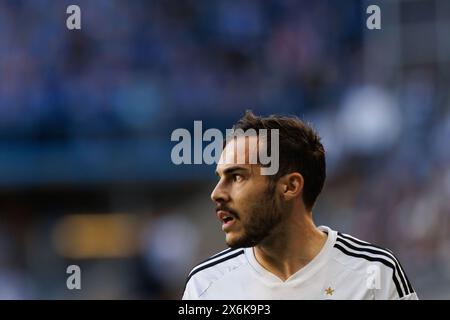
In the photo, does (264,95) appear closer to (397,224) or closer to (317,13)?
(317,13)

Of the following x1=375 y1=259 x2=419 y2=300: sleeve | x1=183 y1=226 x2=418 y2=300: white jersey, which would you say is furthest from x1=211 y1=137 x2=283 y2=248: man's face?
x1=375 y1=259 x2=419 y2=300: sleeve

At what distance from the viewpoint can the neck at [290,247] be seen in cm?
340

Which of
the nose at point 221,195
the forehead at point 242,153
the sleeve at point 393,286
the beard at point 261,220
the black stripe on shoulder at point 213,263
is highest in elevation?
the forehead at point 242,153

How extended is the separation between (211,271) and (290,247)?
330mm

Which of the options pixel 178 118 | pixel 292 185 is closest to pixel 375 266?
pixel 292 185

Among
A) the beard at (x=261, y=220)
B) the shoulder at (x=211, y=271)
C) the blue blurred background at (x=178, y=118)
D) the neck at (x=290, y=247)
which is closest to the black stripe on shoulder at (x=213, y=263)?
the shoulder at (x=211, y=271)

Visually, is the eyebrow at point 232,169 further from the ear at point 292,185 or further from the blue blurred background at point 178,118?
the blue blurred background at point 178,118

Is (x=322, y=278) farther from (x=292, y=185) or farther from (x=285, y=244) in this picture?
(x=292, y=185)

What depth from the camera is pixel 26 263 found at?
8516 millimetres

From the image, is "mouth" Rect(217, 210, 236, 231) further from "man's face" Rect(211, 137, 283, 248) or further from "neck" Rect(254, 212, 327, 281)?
"neck" Rect(254, 212, 327, 281)

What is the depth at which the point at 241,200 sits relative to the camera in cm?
331

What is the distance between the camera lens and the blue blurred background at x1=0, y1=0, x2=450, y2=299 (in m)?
7.72

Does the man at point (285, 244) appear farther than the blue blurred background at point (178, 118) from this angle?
No

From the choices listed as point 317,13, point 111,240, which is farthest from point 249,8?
point 111,240
